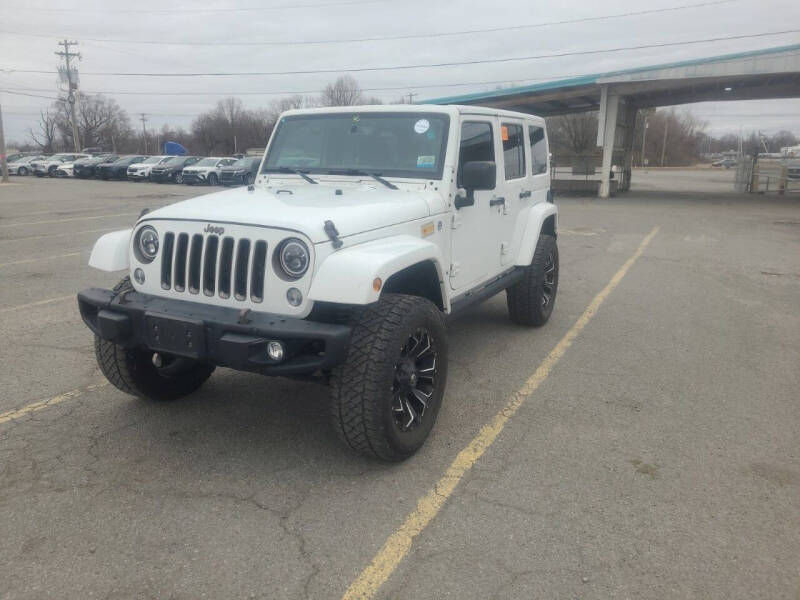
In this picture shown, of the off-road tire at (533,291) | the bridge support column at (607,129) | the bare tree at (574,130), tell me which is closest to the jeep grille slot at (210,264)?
the off-road tire at (533,291)

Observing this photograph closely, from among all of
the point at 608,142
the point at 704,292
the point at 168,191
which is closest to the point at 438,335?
the point at 704,292

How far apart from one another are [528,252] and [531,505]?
290cm

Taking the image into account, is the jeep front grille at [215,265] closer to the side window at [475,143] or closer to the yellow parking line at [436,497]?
the yellow parking line at [436,497]

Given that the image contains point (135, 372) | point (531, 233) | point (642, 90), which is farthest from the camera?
point (642, 90)

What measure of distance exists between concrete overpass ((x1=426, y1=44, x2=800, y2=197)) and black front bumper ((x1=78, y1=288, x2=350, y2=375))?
20.5m

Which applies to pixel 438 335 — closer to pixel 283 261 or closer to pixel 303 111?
pixel 283 261

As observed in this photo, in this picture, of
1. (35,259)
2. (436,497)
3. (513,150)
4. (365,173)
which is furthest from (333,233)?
(35,259)

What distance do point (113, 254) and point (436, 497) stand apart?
235cm

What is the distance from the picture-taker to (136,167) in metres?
32.1

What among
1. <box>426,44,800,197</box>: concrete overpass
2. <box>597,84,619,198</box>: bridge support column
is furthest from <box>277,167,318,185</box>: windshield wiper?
<box>597,84,619,198</box>: bridge support column

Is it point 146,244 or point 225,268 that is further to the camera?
point 146,244

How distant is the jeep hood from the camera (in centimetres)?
333

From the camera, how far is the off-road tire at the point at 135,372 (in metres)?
3.90

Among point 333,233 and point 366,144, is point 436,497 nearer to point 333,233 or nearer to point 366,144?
point 333,233
